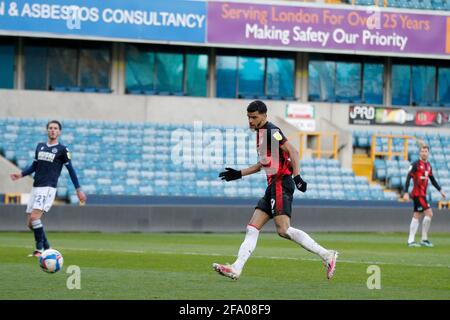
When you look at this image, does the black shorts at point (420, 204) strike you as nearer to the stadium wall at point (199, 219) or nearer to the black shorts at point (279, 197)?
the stadium wall at point (199, 219)

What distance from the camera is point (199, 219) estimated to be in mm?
31250

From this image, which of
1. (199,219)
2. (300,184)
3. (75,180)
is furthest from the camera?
(199,219)

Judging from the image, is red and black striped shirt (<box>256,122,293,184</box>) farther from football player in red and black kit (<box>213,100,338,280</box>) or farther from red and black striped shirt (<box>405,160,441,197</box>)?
red and black striped shirt (<box>405,160,441,197</box>)

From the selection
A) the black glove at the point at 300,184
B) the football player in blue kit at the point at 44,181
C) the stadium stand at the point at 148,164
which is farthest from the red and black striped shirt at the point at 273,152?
the stadium stand at the point at 148,164

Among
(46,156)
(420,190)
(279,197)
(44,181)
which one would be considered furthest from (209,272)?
(420,190)

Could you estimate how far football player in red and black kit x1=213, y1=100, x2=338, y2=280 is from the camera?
13750 millimetres

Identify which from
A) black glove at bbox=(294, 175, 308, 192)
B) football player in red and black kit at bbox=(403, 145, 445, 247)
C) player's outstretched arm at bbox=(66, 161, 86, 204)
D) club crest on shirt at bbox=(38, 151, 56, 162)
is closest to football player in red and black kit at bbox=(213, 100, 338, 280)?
black glove at bbox=(294, 175, 308, 192)

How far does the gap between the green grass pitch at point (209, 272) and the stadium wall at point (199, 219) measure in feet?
13.9

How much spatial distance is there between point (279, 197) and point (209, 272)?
208 centimetres

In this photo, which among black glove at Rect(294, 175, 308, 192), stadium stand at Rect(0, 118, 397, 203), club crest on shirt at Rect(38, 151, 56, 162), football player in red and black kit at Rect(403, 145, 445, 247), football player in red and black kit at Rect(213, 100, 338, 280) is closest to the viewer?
black glove at Rect(294, 175, 308, 192)

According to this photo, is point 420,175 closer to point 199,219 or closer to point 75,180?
point 199,219

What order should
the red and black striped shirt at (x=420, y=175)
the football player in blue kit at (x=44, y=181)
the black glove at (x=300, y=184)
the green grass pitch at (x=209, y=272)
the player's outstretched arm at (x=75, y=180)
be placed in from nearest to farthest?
the green grass pitch at (x=209, y=272)
the black glove at (x=300, y=184)
the player's outstretched arm at (x=75, y=180)
the football player in blue kit at (x=44, y=181)
the red and black striped shirt at (x=420, y=175)

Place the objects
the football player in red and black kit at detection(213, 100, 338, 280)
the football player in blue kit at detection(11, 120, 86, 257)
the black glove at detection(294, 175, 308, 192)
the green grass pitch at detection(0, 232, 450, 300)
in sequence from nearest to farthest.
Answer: the green grass pitch at detection(0, 232, 450, 300)
the black glove at detection(294, 175, 308, 192)
the football player in red and black kit at detection(213, 100, 338, 280)
the football player in blue kit at detection(11, 120, 86, 257)

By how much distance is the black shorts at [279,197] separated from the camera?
45.5 feet
